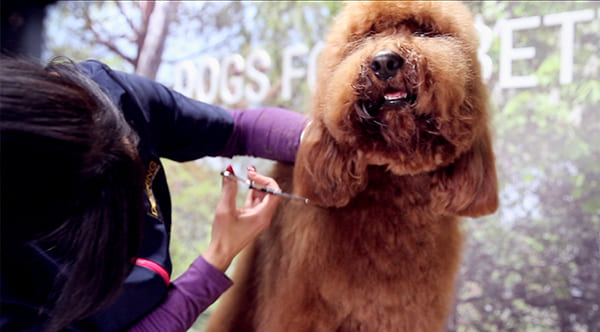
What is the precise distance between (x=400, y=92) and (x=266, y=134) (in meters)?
A: 0.43

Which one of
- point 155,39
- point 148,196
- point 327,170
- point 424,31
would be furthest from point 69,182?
point 155,39

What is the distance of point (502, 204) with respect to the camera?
5.14ft

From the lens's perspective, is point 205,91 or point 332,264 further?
point 205,91

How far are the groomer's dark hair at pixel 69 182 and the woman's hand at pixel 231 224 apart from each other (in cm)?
25

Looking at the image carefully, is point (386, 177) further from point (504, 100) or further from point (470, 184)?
point (504, 100)

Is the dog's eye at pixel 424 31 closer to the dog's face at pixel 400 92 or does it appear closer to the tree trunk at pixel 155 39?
the dog's face at pixel 400 92

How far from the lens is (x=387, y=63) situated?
0.91m

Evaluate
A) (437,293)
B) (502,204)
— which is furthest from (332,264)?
(502,204)

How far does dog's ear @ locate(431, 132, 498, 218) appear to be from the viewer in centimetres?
104

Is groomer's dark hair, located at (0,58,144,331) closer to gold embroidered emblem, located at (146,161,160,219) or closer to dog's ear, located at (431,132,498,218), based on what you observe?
gold embroidered emblem, located at (146,161,160,219)

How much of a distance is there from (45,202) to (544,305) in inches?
56.1

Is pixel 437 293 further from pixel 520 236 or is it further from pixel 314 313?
pixel 520 236

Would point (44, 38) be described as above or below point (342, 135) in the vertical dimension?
above

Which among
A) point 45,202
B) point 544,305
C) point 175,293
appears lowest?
point 544,305
